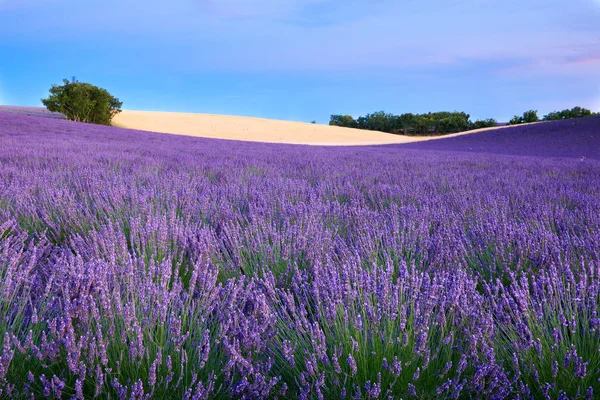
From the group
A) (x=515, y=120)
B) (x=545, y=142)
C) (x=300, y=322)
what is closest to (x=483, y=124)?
(x=515, y=120)

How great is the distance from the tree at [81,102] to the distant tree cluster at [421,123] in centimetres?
3821

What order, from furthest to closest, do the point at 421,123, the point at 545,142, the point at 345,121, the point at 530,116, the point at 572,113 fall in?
the point at 345,121, the point at 421,123, the point at 530,116, the point at 572,113, the point at 545,142

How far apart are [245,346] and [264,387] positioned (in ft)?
0.42

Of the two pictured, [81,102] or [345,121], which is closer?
[81,102]

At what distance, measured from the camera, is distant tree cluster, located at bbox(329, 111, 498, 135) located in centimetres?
5434

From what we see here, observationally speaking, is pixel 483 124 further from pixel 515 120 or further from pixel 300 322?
pixel 300 322

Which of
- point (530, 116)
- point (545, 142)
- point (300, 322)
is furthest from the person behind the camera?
point (530, 116)

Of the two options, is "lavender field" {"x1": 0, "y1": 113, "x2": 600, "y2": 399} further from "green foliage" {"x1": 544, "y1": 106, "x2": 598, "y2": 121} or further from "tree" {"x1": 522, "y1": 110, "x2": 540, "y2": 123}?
"tree" {"x1": 522, "y1": 110, "x2": 540, "y2": 123}

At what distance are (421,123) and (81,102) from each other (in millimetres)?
40697

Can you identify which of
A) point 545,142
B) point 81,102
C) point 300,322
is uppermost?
point 81,102

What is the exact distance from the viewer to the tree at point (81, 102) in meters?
31.2

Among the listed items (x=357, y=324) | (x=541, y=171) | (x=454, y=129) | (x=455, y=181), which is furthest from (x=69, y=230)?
(x=454, y=129)

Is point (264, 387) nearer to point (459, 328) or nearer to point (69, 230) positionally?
point (459, 328)

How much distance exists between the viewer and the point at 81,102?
30.9m
